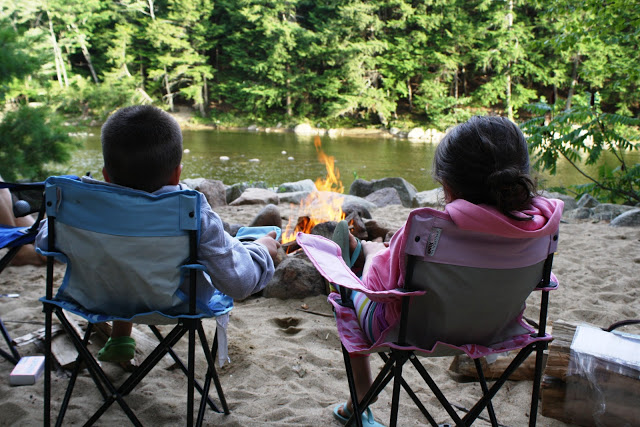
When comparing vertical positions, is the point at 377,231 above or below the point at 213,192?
above

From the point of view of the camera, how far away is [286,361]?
2.21 metres

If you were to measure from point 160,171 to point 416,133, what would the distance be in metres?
22.8

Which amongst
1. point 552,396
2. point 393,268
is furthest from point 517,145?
point 552,396

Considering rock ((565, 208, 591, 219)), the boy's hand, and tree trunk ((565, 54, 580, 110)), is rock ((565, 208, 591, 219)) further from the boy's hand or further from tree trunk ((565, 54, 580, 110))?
tree trunk ((565, 54, 580, 110))

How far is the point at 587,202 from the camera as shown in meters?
6.68

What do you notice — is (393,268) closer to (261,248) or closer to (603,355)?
(261,248)

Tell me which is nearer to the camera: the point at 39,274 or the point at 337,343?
the point at 337,343

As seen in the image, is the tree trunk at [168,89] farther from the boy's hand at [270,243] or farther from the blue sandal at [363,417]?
the blue sandal at [363,417]

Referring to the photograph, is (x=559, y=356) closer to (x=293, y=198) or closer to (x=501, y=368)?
(x=501, y=368)

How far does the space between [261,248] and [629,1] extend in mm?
5578

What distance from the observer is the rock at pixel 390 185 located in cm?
787

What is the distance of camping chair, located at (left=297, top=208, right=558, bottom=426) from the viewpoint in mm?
1244

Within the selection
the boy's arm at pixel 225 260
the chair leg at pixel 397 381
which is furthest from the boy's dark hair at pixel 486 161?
the boy's arm at pixel 225 260

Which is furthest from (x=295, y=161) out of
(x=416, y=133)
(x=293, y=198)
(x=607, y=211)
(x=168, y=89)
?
(x=168, y=89)
